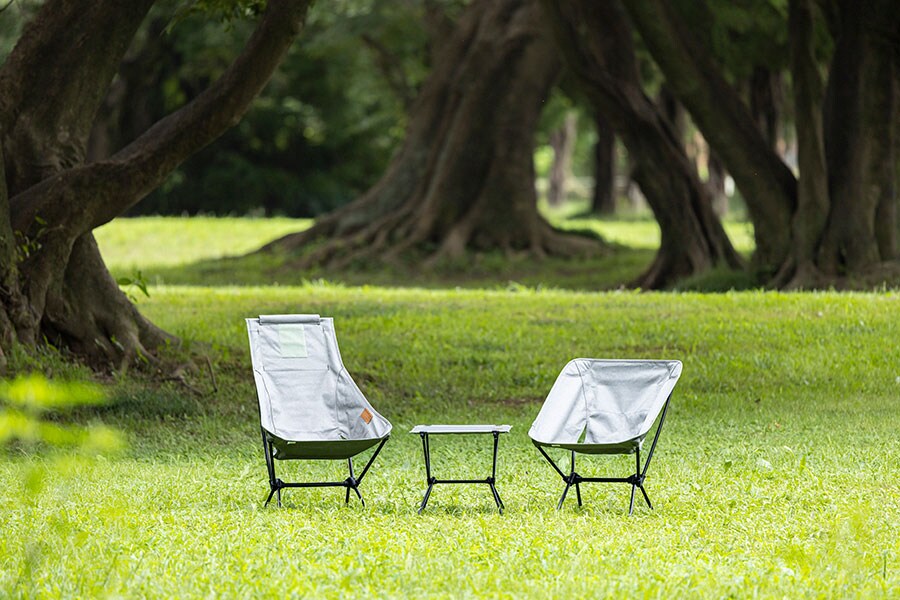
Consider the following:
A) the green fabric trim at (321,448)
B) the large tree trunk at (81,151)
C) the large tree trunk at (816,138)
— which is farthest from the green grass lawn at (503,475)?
the large tree trunk at (816,138)

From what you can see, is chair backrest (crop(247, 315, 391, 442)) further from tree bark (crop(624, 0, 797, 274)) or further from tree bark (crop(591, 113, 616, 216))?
tree bark (crop(591, 113, 616, 216))

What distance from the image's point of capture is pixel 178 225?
27.0 meters

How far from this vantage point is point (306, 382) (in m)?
7.51

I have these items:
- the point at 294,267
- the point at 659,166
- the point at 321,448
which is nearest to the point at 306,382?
the point at 321,448

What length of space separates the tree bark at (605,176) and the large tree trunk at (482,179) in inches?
546

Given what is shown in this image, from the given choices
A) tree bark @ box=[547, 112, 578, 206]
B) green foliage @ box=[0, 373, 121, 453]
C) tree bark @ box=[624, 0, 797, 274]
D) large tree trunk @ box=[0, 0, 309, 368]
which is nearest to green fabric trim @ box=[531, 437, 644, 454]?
green foliage @ box=[0, 373, 121, 453]

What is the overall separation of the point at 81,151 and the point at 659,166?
917 cm

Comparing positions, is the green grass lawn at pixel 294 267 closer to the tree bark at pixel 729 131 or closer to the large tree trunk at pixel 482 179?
the large tree trunk at pixel 482 179

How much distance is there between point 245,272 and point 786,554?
16184mm

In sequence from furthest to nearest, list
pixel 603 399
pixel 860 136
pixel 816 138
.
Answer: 1. pixel 816 138
2. pixel 860 136
3. pixel 603 399

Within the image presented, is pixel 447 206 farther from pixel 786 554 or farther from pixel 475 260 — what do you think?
pixel 786 554

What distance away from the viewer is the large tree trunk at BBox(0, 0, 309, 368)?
9.93m

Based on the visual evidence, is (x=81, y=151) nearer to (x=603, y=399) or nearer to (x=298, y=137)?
(x=603, y=399)

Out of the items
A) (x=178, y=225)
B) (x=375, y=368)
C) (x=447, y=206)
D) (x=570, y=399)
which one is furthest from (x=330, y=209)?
(x=570, y=399)
